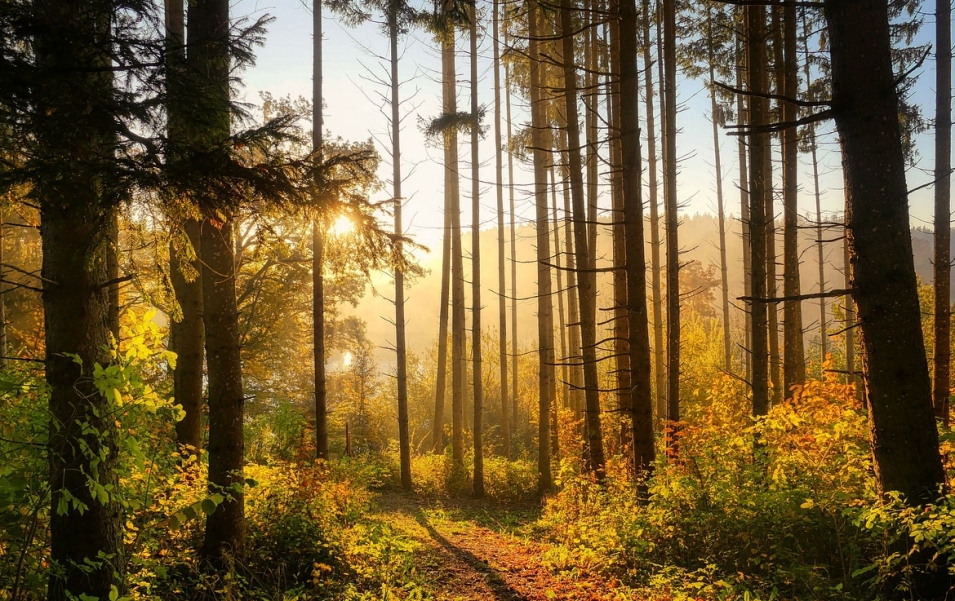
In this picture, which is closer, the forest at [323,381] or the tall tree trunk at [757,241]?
the forest at [323,381]

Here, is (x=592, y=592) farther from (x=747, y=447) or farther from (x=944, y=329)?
(x=944, y=329)

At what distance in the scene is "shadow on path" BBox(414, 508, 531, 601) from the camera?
Answer: 5.48m

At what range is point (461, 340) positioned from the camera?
577 inches

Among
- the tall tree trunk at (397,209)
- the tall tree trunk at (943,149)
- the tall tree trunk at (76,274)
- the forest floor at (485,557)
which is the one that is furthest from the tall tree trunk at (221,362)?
the tall tree trunk at (943,149)

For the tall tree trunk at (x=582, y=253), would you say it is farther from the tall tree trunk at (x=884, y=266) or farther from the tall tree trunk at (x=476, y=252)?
the tall tree trunk at (x=884, y=266)

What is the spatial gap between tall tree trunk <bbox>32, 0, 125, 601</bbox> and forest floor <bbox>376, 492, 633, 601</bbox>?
337 centimetres

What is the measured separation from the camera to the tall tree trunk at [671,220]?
9484 mm

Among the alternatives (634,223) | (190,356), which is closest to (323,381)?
(190,356)

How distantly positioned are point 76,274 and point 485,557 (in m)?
6.31

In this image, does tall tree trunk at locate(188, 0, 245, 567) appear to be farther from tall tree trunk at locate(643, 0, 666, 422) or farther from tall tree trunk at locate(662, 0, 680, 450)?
tall tree trunk at locate(643, 0, 666, 422)

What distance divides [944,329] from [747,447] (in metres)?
6.21

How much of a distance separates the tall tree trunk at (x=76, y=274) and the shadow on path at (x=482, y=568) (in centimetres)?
376

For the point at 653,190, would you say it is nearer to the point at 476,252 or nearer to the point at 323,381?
the point at 476,252

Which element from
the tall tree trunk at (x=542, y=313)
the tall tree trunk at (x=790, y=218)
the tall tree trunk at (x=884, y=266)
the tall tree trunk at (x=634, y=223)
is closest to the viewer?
the tall tree trunk at (x=884, y=266)
